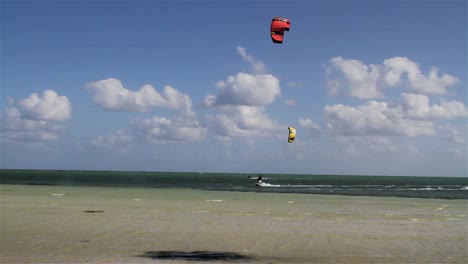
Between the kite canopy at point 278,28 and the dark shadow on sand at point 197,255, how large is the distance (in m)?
15.5

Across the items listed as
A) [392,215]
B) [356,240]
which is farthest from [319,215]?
[356,240]

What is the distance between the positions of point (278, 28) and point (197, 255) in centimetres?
1697

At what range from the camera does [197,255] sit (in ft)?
47.0

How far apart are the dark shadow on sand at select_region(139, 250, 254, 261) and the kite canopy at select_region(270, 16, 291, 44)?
50.9 ft

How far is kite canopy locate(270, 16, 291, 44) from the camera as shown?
2716 cm

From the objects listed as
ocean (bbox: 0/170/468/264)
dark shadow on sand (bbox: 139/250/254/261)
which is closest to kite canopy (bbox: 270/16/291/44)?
ocean (bbox: 0/170/468/264)

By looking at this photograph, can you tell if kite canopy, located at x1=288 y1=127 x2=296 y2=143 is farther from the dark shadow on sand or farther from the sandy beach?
the dark shadow on sand

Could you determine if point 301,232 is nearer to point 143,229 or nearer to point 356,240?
point 356,240

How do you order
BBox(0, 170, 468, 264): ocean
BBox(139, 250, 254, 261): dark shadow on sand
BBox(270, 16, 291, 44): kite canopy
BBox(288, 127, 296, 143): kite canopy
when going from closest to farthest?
1. BBox(139, 250, 254, 261): dark shadow on sand
2. BBox(0, 170, 468, 264): ocean
3. BBox(270, 16, 291, 44): kite canopy
4. BBox(288, 127, 296, 143): kite canopy

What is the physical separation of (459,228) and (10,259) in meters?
19.4

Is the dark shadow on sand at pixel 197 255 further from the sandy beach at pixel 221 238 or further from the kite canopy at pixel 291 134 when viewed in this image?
the kite canopy at pixel 291 134

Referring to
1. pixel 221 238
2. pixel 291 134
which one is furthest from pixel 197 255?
pixel 291 134

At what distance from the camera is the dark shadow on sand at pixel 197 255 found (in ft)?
45.2

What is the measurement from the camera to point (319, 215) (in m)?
27.1
